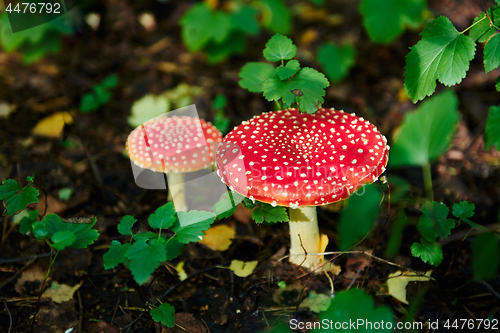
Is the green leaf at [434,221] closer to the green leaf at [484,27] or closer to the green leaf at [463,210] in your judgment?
the green leaf at [463,210]

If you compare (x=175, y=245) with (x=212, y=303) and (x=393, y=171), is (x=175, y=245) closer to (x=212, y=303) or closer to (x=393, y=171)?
(x=212, y=303)

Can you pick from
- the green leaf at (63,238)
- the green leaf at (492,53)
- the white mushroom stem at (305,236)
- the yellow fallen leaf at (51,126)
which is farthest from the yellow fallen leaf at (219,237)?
the yellow fallen leaf at (51,126)

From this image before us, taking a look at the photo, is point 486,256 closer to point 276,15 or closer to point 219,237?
point 219,237

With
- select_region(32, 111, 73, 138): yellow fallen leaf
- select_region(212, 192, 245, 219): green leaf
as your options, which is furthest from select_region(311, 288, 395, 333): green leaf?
select_region(32, 111, 73, 138): yellow fallen leaf

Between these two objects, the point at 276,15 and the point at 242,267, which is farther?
the point at 276,15

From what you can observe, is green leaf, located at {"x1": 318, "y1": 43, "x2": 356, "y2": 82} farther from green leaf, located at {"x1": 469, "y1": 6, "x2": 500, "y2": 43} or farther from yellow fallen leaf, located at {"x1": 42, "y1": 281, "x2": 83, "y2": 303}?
yellow fallen leaf, located at {"x1": 42, "y1": 281, "x2": 83, "y2": 303}

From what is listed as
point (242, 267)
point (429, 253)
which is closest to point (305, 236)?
point (242, 267)

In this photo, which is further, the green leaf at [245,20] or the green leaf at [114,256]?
the green leaf at [245,20]
